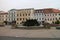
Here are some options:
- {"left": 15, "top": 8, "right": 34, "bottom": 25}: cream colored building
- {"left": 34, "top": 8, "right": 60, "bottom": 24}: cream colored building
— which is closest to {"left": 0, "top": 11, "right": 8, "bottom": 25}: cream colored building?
{"left": 15, "top": 8, "right": 34, "bottom": 25}: cream colored building

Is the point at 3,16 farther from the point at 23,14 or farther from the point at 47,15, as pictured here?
the point at 47,15

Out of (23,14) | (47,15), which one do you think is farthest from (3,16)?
(47,15)

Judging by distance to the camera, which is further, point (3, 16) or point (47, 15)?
point (47, 15)

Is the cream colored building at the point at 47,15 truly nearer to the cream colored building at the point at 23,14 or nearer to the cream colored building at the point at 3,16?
the cream colored building at the point at 23,14

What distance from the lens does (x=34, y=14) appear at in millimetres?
3299

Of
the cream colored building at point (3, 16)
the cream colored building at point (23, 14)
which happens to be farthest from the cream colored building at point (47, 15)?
the cream colored building at point (3, 16)

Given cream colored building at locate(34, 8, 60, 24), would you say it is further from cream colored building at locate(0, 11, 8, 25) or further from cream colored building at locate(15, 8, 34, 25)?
cream colored building at locate(0, 11, 8, 25)

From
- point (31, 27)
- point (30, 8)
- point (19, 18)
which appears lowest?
point (31, 27)
